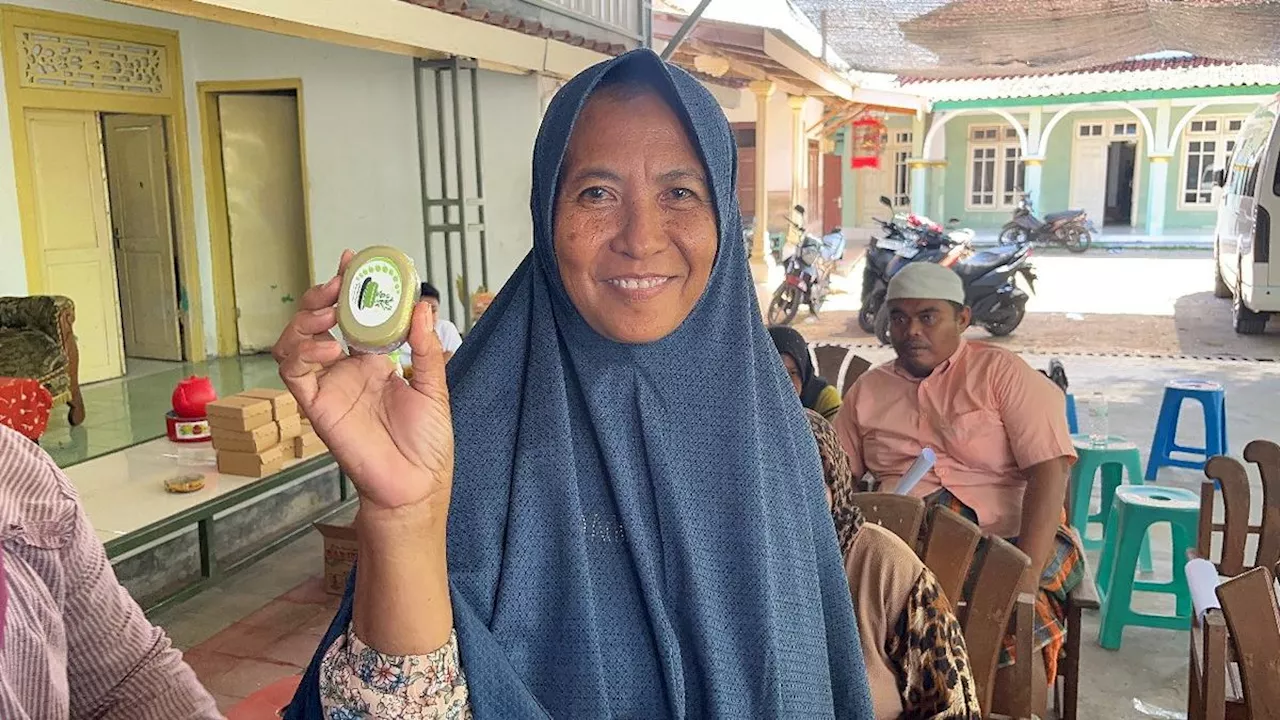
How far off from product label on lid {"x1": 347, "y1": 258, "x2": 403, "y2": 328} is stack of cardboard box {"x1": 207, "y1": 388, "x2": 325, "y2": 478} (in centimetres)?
305

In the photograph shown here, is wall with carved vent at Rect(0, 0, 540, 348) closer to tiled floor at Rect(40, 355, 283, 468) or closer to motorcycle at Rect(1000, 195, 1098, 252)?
tiled floor at Rect(40, 355, 283, 468)

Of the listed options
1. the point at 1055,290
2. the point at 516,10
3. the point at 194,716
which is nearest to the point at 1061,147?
the point at 1055,290

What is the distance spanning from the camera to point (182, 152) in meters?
7.59

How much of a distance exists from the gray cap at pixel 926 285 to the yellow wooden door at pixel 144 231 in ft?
20.3

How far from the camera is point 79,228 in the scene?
711 centimetres

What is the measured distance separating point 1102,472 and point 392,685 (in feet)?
14.2

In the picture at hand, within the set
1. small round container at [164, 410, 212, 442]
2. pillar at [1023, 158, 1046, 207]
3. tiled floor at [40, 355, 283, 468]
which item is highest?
pillar at [1023, 158, 1046, 207]

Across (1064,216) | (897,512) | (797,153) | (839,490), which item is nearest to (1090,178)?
(1064,216)

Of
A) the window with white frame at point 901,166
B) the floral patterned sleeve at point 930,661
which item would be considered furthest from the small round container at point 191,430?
the window with white frame at point 901,166

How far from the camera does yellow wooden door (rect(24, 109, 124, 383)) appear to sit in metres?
6.72

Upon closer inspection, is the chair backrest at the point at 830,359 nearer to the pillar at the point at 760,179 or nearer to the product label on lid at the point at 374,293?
the product label on lid at the point at 374,293

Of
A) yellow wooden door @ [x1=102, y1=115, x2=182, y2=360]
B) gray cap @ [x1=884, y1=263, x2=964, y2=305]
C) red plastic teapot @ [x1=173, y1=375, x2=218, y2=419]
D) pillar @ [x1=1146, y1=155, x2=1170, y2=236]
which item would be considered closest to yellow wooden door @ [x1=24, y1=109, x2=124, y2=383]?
yellow wooden door @ [x1=102, y1=115, x2=182, y2=360]

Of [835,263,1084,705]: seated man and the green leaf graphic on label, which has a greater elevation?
the green leaf graphic on label

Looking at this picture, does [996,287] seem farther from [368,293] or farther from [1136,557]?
[368,293]
